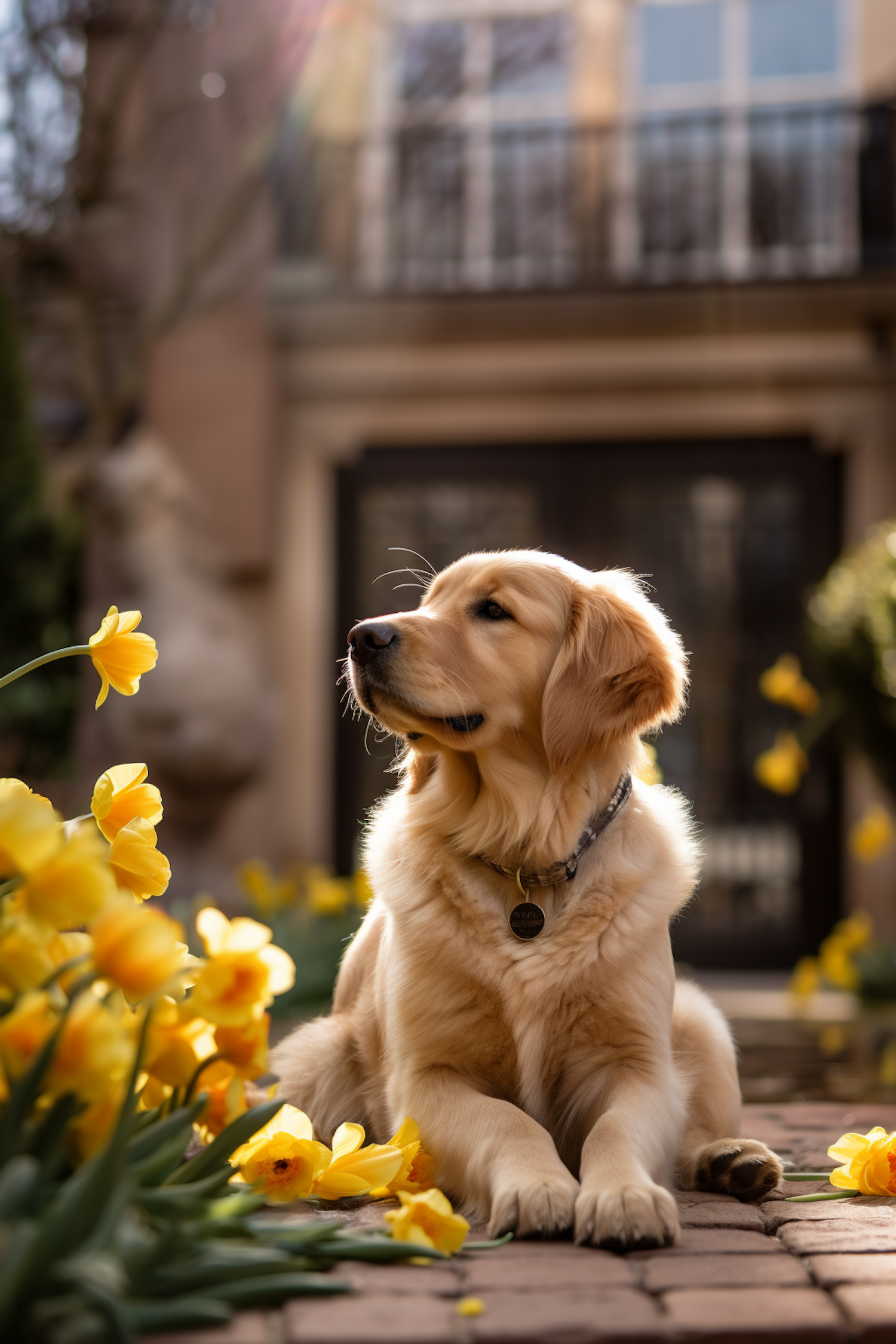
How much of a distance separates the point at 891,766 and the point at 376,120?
728cm

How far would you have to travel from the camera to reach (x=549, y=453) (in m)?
9.37

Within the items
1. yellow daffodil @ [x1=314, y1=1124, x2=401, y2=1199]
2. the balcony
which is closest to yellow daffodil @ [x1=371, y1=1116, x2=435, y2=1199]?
yellow daffodil @ [x1=314, y1=1124, x2=401, y2=1199]

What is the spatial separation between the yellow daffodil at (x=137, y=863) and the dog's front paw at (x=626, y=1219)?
761 mm

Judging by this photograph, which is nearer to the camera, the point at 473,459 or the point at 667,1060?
the point at 667,1060

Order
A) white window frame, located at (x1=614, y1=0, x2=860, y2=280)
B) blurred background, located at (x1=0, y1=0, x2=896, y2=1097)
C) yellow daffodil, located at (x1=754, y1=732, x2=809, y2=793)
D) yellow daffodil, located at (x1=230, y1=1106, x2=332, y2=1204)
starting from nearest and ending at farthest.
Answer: yellow daffodil, located at (x1=230, y1=1106, x2=332, y2=1204)
yellow daffodil, located at (x1=754, y1=732, x2=809, y2=793)
blurred background, located at (x1=0, y1=0, x2=896, y2=1097)
white window frame, located at (x1=614, y1=0, x2=860, y2=280)

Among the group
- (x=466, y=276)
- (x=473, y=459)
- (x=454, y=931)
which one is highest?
(x=466, y=276)

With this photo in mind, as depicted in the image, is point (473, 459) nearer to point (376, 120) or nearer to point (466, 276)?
point (466, 276)

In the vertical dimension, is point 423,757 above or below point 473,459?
below

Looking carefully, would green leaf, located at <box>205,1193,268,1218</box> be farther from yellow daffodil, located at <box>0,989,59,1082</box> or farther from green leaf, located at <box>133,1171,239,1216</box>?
yellow daffodil, located at <box>0,989,59,1082</box>

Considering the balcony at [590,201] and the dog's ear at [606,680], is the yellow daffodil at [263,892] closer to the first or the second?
the dog's ear at [606,680]

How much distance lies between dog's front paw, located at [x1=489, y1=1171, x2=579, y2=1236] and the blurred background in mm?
6390

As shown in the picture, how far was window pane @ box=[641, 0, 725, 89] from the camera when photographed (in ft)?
32.8

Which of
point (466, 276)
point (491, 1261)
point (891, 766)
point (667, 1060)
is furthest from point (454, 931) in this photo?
point (466, 276)

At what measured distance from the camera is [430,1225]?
1716 mm
